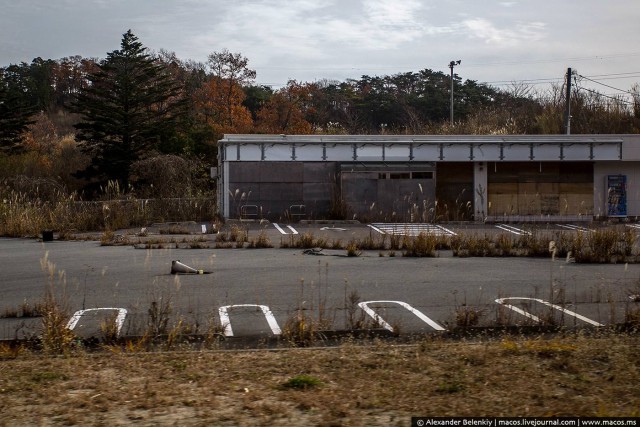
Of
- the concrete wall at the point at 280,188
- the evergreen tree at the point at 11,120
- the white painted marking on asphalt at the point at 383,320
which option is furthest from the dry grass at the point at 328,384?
the evergreen tree at the point at 11,120

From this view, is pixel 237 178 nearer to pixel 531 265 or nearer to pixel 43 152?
pixel 531 265

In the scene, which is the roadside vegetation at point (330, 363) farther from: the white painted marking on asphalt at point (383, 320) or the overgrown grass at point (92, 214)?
the overgrown grass at point (92, 214)

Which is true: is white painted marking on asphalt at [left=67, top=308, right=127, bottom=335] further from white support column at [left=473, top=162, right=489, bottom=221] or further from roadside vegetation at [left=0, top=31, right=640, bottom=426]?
white support column at [left=473, top=162, right=489, bottom=221]

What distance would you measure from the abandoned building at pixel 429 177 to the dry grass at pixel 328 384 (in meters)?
25.0

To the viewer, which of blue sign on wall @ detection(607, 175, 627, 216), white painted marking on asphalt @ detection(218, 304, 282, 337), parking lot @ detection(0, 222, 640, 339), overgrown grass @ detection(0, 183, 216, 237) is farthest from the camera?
blue sign on wall @ detection(607, 175, 627, 216)

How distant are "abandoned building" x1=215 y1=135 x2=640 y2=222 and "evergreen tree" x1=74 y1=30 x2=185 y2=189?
44.5ft

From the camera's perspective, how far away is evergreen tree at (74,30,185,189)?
153ft

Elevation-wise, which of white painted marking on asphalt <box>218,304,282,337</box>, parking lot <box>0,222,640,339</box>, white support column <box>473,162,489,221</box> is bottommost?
white painted marking on asphalt <box>218,304,282,337</box>

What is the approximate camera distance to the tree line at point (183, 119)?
4659 centimetres

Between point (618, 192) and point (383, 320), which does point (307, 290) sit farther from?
point (618, 192)

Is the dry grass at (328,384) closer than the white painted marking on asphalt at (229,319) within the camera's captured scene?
Yes

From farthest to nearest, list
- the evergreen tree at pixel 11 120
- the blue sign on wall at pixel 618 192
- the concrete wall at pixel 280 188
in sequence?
the evergreen tree at pixel 11 120, the blue sign on wall at pixel 618 192, the concrete wall at pixel 280 188

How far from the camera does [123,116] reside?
154 ft

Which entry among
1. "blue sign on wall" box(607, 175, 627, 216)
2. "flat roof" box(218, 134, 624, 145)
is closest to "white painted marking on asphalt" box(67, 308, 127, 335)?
"flat roof" box(218, 134, 624, 145)
